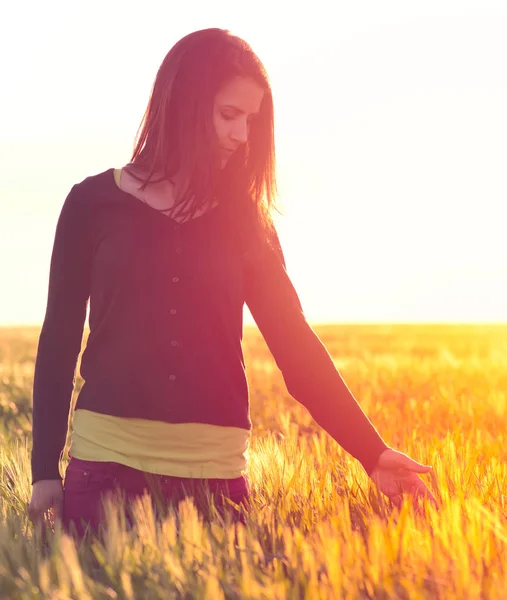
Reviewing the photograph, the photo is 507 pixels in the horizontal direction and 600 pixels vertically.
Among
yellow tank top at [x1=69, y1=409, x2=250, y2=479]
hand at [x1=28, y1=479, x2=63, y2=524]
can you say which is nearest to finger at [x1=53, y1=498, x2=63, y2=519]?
hand at [x1=28, y1=479, x2=63, y2=524]

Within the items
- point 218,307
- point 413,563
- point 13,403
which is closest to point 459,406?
point 13,403

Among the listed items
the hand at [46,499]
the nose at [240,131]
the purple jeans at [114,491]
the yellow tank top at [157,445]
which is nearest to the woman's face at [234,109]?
the nose at [240,131]

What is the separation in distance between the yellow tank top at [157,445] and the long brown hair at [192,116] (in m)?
0.62

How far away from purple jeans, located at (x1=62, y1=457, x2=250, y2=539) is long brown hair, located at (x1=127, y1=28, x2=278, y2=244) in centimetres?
76

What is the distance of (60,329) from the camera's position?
2633 mm

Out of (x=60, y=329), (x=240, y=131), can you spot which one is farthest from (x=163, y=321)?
(x=240, y=131)

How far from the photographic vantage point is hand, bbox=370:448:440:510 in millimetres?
2576

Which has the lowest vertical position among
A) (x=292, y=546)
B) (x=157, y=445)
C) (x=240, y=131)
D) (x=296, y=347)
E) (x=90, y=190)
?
(x=292, y=546)

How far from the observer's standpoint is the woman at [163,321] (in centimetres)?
257

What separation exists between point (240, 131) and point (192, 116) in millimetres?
147

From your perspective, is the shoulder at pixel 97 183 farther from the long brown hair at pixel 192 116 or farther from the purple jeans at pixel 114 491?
the purple jeans at pixel 114 491

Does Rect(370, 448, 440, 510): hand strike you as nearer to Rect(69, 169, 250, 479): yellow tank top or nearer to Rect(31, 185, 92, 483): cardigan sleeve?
Rect(69, 169, 250, 479): yellow tank top

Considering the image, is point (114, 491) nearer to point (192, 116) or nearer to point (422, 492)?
point (422, 492)

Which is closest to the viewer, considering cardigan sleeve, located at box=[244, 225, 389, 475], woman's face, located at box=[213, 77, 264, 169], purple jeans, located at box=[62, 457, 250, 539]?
purple jeans, located at box=[62, 457, 250, 539]
